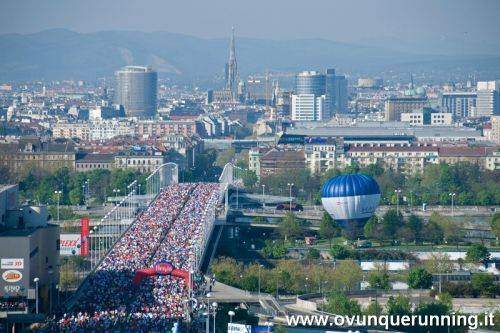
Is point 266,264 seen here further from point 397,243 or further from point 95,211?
point 95,211

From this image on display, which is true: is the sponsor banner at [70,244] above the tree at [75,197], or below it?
above

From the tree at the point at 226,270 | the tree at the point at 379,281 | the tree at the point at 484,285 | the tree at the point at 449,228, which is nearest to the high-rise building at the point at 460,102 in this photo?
→ the tree at the point at 449,228

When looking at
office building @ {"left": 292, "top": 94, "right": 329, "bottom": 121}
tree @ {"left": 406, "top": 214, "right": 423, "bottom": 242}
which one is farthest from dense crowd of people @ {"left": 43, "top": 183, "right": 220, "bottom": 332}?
office building @ {"left": 292, "top": 94, "right": 329, "bottom": 121}

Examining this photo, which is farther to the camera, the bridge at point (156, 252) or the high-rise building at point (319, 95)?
the high-rise building at point (319, 95)

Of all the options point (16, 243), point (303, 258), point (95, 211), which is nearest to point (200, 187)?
point (95, 211)

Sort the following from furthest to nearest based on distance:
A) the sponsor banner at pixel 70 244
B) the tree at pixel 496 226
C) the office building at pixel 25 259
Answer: the tree at pixel 496 226
the sponsor banner at pixel 70 244
the office building at pixel 25 259

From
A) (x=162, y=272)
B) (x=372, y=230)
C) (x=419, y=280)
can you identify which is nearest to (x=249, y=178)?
(x=372, y=230)
